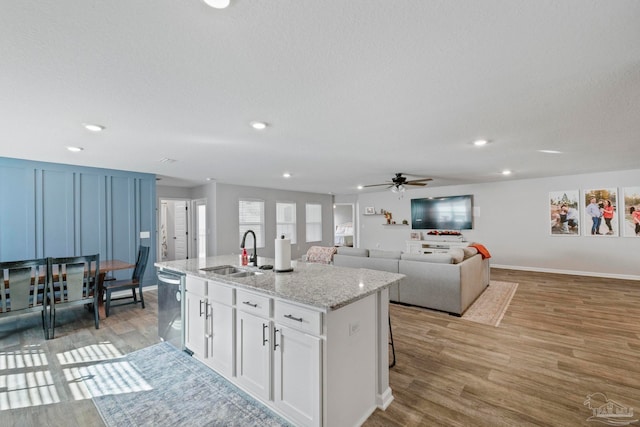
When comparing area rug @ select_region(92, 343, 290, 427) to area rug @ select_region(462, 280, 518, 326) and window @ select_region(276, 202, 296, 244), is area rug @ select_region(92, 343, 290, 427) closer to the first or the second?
area rug @ select_region(462, 280, 518, 326)

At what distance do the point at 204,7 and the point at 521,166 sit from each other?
18.8 feet

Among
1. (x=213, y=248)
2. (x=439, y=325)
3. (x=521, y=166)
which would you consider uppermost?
(x=521, y=166)

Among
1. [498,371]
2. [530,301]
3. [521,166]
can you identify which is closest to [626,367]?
[498,371]

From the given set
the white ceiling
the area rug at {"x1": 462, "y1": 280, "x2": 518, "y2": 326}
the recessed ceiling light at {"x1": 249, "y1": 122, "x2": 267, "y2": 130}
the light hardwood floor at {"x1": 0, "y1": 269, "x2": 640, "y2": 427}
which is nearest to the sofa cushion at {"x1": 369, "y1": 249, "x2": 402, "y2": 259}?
the light hardwood floor at {"x1": 0, "y1": 269, "x2": 640, "y2": 427}

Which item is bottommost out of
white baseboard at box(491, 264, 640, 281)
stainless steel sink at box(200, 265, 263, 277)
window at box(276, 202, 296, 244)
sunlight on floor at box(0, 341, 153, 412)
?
→ sunlight on floor at box(0, 341, 153, 412)

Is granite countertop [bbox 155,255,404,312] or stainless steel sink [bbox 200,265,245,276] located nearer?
granite countertop [bbox 155,255,404,312]

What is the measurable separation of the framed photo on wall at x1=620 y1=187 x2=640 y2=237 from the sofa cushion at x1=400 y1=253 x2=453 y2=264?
4.71m

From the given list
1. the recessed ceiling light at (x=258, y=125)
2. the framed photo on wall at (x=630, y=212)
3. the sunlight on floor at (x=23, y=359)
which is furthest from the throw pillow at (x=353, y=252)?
the framed photo on wall at (x=630, y=212)

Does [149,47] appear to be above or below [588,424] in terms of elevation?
above

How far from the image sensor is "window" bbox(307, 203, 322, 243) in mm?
9547

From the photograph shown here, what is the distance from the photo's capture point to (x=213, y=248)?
680 centimetres

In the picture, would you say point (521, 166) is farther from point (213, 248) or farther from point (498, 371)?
point (213, 248)

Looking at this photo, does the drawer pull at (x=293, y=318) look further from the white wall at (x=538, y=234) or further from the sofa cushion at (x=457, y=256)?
the white wall at (x=538, y=234)

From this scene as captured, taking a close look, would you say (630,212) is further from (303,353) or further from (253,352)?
(253,352)
